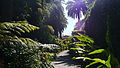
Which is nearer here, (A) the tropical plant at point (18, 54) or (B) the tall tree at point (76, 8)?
(A) the tropical plant at point (18, 54)

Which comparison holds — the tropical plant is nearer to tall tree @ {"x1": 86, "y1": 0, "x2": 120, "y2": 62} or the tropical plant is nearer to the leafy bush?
the leafy bush

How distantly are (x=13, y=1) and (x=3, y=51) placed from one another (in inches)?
211

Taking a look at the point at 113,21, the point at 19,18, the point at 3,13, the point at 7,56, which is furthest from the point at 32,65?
the point at 19,18

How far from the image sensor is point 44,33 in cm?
1700

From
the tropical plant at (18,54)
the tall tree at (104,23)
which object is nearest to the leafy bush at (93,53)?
the tall tree at (104,23)

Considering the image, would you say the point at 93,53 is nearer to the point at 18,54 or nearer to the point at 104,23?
the point at 104,23

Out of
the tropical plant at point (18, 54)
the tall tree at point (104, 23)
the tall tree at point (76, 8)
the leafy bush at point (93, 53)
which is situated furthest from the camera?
the tall tree at point (76, 8)

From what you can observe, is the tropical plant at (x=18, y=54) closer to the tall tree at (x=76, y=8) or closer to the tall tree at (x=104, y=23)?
the tall tree at (x=104, y=23)

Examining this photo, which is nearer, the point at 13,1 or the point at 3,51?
the point at 3,51

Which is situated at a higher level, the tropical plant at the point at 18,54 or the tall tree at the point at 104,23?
the tall tree at the point at 104,23

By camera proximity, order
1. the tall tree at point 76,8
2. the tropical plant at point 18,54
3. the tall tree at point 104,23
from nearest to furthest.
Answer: the tall tree at point 104,23 → the tropical plant at point 18,54 → the tall tree at point 76,8

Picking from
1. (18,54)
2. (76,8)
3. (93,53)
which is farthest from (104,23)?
(76,8)

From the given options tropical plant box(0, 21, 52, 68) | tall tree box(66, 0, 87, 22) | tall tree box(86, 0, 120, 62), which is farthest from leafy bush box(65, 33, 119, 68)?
tall tree box(66, 0, 87, 22)

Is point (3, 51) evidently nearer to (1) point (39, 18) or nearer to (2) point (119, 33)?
(2) point (119, 33)
